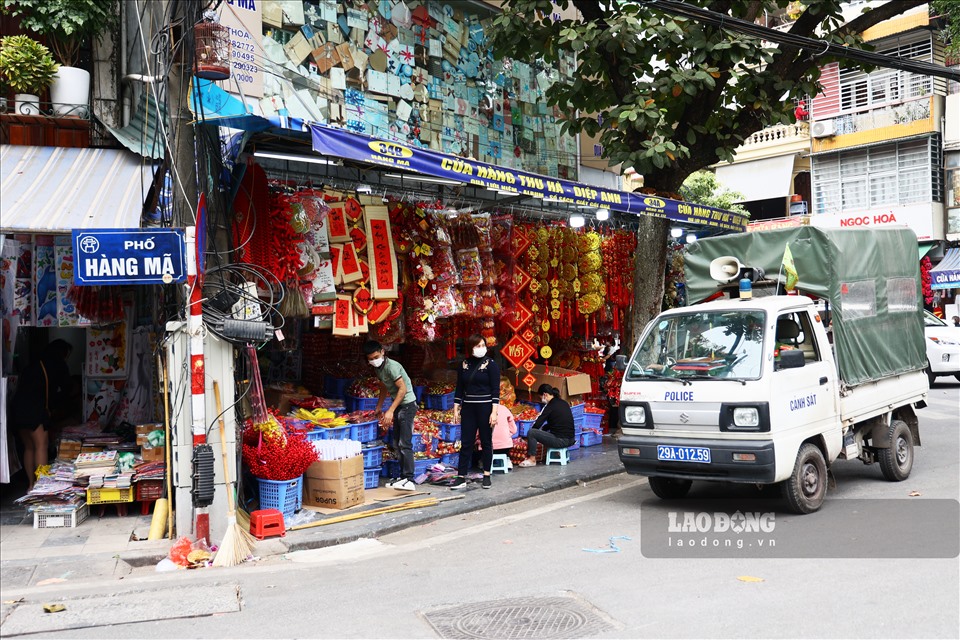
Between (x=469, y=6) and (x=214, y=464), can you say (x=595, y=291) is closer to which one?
(x=469, y=6)

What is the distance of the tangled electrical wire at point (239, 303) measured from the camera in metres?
6.94

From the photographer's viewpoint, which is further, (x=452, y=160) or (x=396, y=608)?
(x=452, y=160)

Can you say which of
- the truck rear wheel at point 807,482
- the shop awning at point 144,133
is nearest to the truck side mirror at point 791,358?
the truck rear wheel at point 807,482

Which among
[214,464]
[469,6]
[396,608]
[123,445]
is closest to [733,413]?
[396,608]

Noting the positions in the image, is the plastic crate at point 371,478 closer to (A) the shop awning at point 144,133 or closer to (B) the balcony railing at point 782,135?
(A) the shop awning at point 144,133

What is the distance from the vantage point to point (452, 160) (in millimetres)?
8188

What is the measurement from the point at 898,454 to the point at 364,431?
243 inches

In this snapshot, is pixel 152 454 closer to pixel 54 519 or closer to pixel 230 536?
pixel 54 519

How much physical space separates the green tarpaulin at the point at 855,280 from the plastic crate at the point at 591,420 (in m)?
3.08

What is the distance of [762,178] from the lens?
3125cm

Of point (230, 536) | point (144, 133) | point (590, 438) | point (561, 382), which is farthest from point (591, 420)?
point (144, 133)

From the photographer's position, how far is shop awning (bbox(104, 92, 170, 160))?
8044 mm

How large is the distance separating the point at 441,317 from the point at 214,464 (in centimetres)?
366

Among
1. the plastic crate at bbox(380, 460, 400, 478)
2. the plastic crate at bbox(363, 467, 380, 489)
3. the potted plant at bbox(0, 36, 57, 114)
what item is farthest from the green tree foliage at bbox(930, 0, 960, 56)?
the potted plant at bbox(0, 36, 57, 114)
